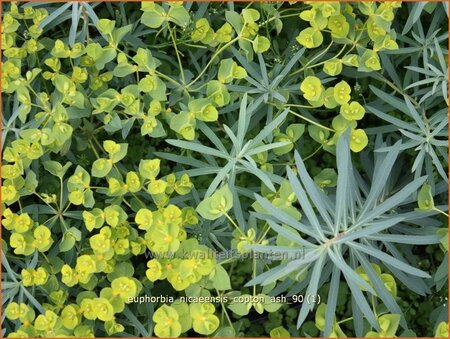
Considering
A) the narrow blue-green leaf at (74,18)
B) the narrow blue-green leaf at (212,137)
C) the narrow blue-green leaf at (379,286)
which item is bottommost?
the narrow blue-green leaf at (379,286)

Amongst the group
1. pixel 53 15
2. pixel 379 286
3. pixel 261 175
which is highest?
pixel 53 15

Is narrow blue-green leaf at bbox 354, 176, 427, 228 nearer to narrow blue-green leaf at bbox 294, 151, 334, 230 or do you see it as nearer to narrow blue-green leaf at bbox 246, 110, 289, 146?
narrow blue-green leaf at bbox 294, 151, 334, 230

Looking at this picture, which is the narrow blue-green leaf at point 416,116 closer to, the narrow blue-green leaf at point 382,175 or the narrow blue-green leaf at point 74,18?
the narrow blue-green leaf at point 382,175

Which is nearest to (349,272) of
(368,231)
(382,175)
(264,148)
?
(368,231)

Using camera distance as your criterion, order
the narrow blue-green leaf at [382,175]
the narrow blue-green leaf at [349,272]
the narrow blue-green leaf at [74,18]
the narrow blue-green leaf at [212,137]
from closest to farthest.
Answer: the narrow blue-green leaf at [349,272]
the narrow blue-green leaf at [382,175]
the narrow blue-green leaf at [212,137]
the narrow blue-green leaf at [74,18]

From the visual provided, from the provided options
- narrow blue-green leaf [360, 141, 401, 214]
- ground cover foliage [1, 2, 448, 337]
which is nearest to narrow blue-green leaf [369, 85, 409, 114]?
ground cover foliage [1, 2, 448, 337]

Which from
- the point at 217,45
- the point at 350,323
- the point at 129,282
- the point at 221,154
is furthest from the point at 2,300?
the point at 350,323

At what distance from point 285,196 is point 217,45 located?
0.66 metres

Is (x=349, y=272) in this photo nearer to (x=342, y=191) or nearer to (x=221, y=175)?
(x=342, y=191)

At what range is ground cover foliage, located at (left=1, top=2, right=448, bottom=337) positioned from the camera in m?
1.59

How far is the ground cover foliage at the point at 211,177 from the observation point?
1595mm

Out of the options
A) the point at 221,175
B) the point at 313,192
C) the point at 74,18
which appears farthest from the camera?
the point at 74,18

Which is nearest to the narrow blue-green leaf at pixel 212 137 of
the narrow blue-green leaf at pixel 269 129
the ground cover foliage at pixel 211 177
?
the ground cover foliage at pixel 211 177

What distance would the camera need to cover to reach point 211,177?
2.03 m
